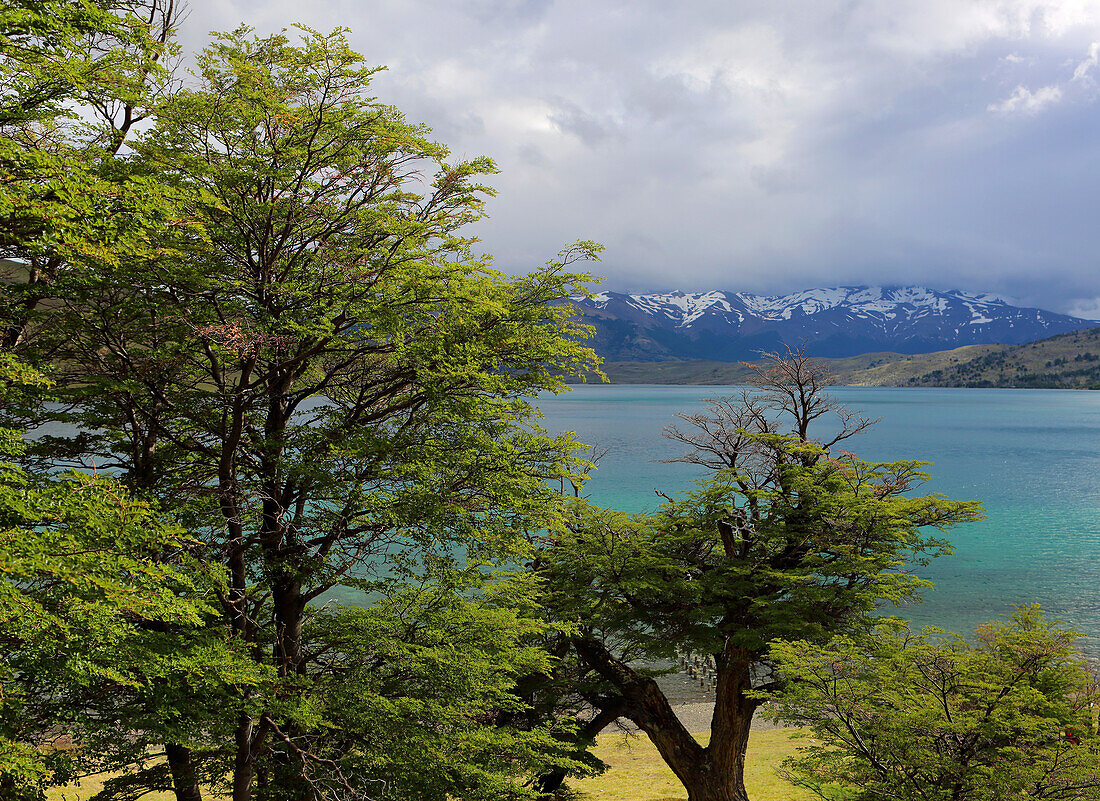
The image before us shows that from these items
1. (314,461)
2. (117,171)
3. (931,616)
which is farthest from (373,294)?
(931,616)

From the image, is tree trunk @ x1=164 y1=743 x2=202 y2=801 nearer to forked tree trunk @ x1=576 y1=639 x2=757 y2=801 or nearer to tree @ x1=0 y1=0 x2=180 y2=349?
tree @ x1=0 y1=0 x2=180 y2=349

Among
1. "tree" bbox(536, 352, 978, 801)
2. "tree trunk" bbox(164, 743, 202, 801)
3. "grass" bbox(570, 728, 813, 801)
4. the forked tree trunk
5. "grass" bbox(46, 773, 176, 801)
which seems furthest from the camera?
"grass" bbox(570, 728, 813, 801)

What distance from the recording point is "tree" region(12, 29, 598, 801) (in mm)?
9758

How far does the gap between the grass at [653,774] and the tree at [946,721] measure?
10741 millimetres

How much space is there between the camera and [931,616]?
118 feet

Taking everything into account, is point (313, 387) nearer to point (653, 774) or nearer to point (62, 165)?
point (62, 165)

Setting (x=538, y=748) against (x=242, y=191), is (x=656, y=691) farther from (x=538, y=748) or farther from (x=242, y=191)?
(x=242, y=191)

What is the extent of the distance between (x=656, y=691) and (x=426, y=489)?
11.0 meters

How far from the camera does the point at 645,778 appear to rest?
26.2m

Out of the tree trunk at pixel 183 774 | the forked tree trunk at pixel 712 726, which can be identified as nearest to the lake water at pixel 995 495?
the forked tree trunk at pixel 712 726

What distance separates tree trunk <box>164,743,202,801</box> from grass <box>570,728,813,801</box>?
15208mm

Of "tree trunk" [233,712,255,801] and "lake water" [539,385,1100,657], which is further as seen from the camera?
"lake water" [539,385,1100,657]

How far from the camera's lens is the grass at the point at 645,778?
22.6 metres

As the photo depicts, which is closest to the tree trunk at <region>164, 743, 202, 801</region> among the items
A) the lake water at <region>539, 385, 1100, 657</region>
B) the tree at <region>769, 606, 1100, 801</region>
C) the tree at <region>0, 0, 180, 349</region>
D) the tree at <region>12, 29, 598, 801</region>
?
the tree at <region>12, 29, 598, 801</region>
